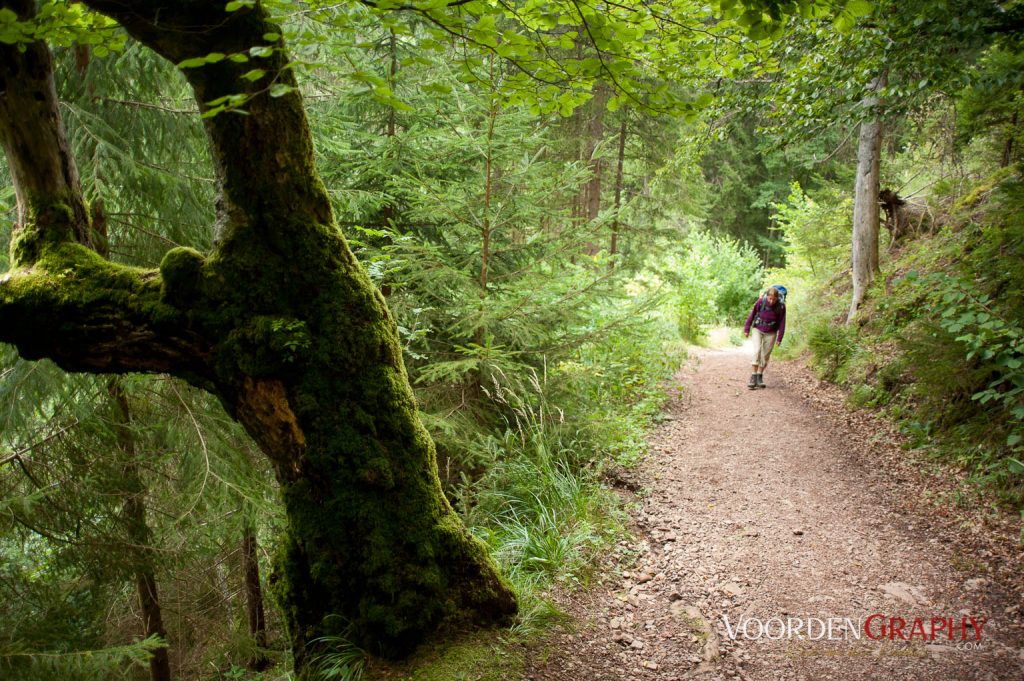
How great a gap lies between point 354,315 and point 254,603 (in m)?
5.49

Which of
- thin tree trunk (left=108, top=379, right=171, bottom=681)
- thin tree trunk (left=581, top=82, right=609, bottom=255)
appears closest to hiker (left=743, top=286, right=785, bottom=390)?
thin tree trunk (left=581, top=82, right=609, bottom=255)

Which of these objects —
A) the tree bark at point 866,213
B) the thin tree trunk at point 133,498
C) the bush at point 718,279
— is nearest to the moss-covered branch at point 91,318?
the thin tree trunk at point 133,498

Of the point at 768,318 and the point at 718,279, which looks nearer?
the point at 768,318

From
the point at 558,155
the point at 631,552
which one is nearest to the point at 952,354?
the point at 631,552

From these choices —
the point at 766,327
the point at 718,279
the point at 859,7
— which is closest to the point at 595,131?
the point at 766,327

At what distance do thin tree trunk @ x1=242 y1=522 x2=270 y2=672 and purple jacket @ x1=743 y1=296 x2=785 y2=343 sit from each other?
328 inches

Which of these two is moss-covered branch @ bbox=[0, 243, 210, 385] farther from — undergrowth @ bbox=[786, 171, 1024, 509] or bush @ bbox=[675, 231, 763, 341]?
bush @ bbox=[675, 231, 763, 341]

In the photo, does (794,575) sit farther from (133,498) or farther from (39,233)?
(133,498)

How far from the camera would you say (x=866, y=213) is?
9.88 meters

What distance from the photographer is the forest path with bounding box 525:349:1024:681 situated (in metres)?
3.18

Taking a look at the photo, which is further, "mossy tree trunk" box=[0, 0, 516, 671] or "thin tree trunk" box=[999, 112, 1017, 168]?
"thin tree trunk" box=[999, 112, 1017, 168]

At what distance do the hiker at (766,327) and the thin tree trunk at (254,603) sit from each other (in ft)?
26.6

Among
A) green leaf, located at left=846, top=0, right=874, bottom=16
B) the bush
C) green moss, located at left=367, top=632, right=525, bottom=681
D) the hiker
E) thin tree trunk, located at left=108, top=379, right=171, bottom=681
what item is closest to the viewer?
green leaf, located at left=846, top=0, right=874, bottom=16

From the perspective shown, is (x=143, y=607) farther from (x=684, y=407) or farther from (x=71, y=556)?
(x=684, y=407)
